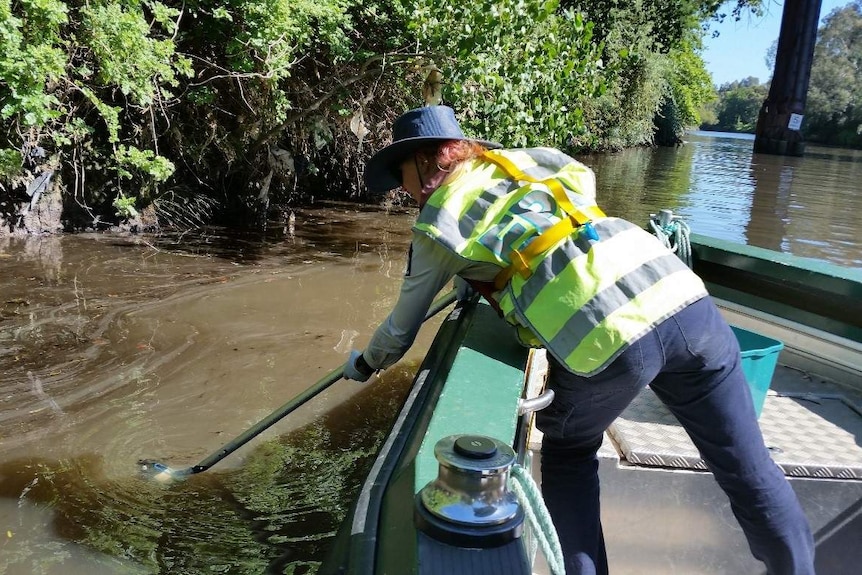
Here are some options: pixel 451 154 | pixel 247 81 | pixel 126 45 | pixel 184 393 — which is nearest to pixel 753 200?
pixel 247 81

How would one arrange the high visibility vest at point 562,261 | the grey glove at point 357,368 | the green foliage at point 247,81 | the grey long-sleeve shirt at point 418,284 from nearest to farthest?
1. the high visibility vest at point 562,261
2. the grey long-sleeve shirt at point 418,284
3. the grey glove at point 357,368
4. the green foliage at point 247,81

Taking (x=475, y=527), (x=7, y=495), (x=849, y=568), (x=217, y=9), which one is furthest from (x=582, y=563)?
(x=217, y=9)

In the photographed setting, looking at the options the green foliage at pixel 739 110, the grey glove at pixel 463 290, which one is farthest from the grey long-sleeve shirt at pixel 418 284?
the green foliage at pixel 739 110

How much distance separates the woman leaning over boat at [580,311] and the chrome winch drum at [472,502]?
1.91 feet

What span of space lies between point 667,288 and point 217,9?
624 centimetres

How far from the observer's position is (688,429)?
194 cm

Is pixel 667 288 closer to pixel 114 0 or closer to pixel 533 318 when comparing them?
pixel 533 318

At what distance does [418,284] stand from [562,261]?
17.2 inches

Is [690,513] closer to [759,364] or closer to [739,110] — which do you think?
[759,364]

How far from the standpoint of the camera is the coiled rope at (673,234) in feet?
12.7

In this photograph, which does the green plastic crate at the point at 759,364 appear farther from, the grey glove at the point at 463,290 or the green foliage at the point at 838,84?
the green foliage at the point at 838,84

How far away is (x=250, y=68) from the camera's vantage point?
7.14 m

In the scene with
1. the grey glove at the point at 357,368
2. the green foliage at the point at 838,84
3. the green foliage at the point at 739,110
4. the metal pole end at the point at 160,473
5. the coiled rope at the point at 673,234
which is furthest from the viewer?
the green foliage at the point at 739,110

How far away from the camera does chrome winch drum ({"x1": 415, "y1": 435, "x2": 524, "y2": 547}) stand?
A: 3.55ft
